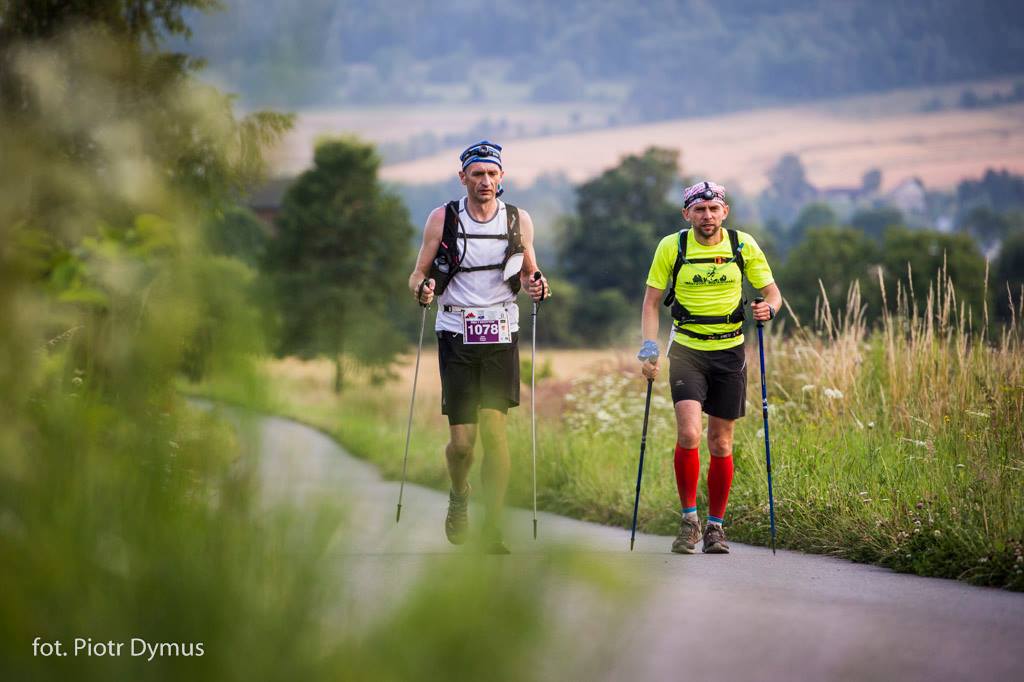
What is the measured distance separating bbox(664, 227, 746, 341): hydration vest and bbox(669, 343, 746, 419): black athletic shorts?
94 mm

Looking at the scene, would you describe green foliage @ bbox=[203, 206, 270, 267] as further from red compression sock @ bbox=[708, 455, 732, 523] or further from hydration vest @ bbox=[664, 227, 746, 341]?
red compression sock @ bbox=[708, 455, 732, 523]

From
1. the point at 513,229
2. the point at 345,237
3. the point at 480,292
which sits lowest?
the point at 480,292

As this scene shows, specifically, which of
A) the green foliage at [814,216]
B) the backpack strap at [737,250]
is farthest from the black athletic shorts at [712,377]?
the green foliage at [814,216]

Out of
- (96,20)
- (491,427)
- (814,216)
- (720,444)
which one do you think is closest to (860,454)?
(720,444)

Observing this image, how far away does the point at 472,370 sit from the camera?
26.5ft

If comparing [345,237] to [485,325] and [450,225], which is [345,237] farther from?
[485,325]

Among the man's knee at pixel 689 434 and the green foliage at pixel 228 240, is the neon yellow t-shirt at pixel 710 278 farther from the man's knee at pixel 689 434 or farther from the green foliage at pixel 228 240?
the green foliage at pixel 228 240

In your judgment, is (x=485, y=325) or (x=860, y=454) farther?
(x=860, y=454)

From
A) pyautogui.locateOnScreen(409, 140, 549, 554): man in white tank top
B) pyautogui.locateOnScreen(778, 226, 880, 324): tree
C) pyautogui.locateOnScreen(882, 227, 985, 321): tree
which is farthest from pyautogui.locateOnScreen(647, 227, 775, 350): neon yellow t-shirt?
pyautogui.locateOnScreen(778, 226, 880, 324): tree

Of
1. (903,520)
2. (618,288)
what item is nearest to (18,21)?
(903,520)

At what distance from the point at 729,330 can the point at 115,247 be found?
16.2 ft

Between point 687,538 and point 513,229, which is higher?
point 513,229

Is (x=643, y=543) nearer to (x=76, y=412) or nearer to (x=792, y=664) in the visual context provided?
(x=792, y=664)

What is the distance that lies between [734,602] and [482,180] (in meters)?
3.02
